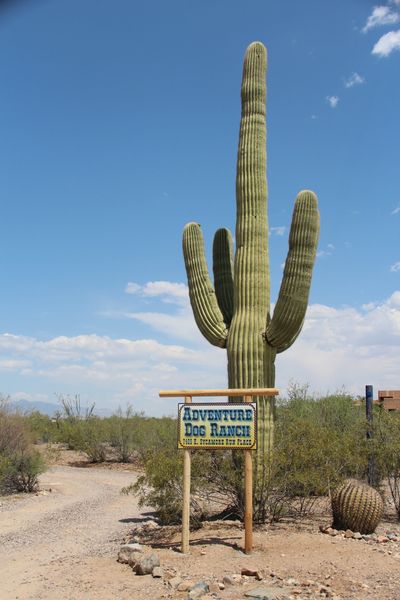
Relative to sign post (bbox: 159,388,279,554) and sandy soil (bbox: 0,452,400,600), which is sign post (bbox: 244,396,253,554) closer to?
sign post (bbox: 159,388,279,554)

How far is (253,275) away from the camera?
37.2 ft

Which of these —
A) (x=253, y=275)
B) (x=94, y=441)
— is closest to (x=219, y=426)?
(x=253, y=275)

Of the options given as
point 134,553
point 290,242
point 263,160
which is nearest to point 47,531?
point 134,553

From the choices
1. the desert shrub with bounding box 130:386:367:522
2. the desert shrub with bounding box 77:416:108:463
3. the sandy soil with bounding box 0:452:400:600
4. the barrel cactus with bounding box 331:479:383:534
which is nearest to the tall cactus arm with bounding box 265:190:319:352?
the desert shrub with bounding box 130:386:367:522

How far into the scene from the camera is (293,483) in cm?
978

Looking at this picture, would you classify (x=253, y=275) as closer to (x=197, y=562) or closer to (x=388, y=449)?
(x=388, y=449)

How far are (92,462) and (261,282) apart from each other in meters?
16.9

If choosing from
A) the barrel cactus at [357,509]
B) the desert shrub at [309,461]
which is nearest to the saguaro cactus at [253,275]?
the desert shrub at [309,461]

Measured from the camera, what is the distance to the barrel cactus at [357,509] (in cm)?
923

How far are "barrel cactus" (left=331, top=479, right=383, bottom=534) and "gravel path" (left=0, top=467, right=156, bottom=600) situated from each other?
3500 mm

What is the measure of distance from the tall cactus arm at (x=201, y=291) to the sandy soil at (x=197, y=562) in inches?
141

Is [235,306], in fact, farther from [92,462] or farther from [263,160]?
[92,462]

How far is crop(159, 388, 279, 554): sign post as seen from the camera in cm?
827

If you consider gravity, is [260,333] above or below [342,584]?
above
